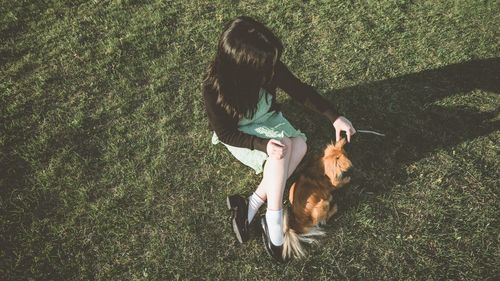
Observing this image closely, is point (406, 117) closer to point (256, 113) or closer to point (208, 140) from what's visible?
point (256, 113)

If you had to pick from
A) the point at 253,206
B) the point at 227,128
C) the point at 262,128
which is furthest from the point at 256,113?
the point at 253,206

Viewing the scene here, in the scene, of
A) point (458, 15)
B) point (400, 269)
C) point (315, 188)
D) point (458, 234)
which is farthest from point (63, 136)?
point (458, 15)

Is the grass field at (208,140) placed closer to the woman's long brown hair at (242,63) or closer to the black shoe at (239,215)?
the black shoe at (239,215)

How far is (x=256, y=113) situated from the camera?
313 centimetres

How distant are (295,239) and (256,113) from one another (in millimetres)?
1243

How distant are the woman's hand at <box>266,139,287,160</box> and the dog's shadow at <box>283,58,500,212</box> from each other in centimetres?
121

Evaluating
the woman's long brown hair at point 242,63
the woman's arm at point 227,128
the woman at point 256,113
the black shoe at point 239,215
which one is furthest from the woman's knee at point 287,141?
the black shoe at point 239,215

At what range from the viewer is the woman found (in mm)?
2504

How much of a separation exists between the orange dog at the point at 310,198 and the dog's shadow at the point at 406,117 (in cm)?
64

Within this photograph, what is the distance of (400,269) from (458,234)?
28.8 inches

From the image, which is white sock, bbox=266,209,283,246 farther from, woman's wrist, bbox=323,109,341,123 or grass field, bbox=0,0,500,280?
woman's wrist, bbox=323,109,341,123

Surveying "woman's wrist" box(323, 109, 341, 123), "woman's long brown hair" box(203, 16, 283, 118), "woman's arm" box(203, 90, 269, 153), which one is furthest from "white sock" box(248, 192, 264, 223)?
"woman's wrist" box(323, 109, 341, 123)

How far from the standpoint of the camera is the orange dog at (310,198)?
3.05 metres

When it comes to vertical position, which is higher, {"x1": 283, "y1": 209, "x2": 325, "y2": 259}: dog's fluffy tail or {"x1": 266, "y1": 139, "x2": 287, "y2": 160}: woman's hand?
{"x1": 266, "y1": 139, "x2": 287, "y2": 160}: woman's hand
